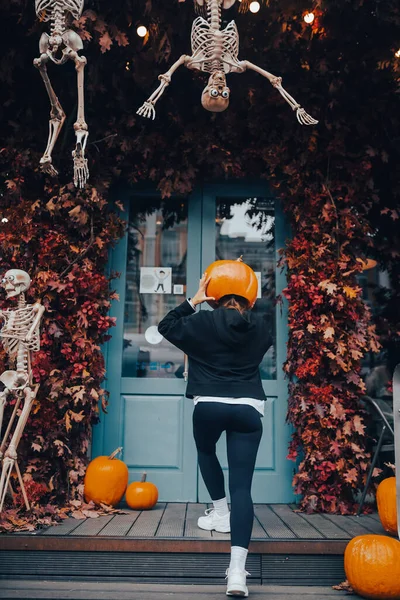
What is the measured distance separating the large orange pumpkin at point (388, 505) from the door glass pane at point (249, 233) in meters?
2.06

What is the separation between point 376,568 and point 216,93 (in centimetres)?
289

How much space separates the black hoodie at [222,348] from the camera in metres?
2.88

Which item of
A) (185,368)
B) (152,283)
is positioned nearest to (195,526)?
(185,368)

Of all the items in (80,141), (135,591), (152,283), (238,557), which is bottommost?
(135,591)

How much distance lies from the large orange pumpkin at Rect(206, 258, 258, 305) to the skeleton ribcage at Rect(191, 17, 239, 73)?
1.28 metres

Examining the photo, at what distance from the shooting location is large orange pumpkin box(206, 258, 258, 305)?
10.2 feet

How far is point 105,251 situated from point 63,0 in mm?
1957

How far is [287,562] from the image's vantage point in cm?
327

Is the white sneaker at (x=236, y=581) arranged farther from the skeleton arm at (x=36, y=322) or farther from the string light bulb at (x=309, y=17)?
the string light bulb at (x=309, y=17)

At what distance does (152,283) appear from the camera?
4.96m

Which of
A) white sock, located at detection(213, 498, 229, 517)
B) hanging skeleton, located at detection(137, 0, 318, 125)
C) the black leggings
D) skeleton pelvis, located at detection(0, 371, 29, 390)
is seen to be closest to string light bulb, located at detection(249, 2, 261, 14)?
hanging skeleton, located at detection(137, 0, 318, 125)

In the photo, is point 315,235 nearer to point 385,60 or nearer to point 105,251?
point 385,60

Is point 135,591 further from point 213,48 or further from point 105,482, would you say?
point 213,48

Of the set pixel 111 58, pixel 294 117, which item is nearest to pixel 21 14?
pixel 111 58
